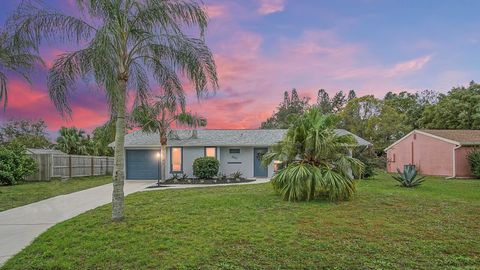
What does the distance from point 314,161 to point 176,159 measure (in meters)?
11.4

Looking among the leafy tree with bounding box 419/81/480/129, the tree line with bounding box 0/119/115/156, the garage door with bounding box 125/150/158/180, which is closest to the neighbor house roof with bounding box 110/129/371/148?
the garage door with bounding box 125/150/158/180

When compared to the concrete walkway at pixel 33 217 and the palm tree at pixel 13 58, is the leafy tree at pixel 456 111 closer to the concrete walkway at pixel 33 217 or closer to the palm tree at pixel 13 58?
the concrete walkway at pixel 33 217

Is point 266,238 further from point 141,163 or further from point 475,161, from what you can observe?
point 475,161

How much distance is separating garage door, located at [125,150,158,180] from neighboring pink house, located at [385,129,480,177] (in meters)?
16.5

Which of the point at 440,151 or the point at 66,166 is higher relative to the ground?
the point at 440,151

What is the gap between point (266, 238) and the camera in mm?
5555

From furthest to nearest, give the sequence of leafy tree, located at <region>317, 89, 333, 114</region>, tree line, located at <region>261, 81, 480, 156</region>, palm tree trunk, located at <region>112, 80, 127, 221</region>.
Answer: leafy tree, located at <region>317, 89, 333, 114</region> → tree line, located at <region>261, 81, 480, 156</region> → palm tree trunk, located at <region>112, 80, 127, 221</region>

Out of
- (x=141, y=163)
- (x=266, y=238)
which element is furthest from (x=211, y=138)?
(x=266, y=238)

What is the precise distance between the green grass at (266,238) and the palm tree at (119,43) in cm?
132

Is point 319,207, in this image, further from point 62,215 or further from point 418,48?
point 418,48

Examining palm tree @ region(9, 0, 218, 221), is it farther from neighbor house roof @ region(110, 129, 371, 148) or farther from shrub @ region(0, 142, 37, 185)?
shrub @ region(0, 142, 37, 185)

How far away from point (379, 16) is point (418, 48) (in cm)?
366

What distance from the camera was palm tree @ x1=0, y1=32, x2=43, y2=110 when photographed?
6.98 metres

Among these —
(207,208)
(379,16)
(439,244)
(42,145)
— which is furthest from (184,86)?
(42,145)
